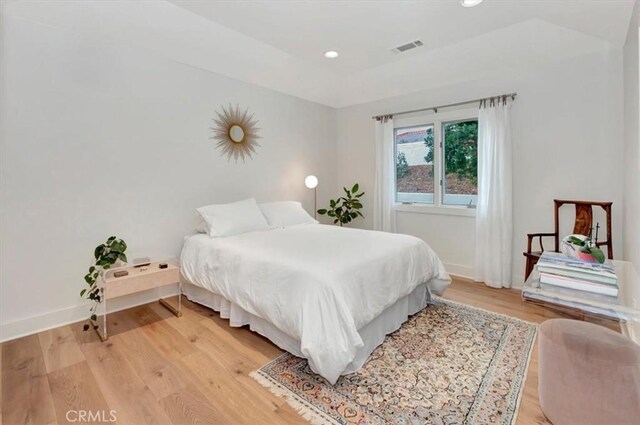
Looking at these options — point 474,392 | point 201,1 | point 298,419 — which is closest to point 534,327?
point 474,392

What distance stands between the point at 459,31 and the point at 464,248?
8.25 feet

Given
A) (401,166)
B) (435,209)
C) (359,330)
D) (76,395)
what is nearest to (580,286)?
(359,330)

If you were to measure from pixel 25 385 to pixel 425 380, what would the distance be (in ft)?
8.08

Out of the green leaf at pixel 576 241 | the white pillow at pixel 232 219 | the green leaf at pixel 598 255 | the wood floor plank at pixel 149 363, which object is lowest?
the wood floor plank at pixel 149 363

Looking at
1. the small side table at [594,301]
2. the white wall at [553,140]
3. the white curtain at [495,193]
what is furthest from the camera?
the white curtain at [495,193]

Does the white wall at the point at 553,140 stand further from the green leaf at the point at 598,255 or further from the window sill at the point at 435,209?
the green leaf at the point at 598,255

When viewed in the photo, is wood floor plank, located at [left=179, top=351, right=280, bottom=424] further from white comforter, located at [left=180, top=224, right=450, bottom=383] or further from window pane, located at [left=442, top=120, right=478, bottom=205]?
window pane, located at [left=442, top=120, right=478, bottom=205]

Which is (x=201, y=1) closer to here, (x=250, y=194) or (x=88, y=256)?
(x=250, y=194)

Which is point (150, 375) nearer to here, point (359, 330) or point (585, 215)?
point (359, 330)

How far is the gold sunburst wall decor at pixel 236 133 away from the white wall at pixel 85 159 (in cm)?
12

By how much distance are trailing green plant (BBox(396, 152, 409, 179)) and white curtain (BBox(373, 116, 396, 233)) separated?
156 millimetres

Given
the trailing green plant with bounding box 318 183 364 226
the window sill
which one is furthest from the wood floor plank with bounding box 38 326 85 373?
the window sill

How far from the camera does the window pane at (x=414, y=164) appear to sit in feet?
13.8

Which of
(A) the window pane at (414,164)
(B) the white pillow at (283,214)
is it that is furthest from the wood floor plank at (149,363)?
(A) the window pane at (414,164)
